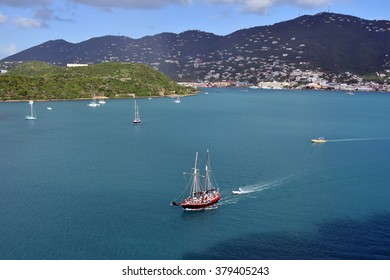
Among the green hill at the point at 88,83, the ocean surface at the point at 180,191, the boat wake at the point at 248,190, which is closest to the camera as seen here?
the ocean surface at the point at 180,191

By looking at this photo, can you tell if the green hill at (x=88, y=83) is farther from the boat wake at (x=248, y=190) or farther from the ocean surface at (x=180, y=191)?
the boat wake at (x=248, y=190)

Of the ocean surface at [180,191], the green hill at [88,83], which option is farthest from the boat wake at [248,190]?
the green hill at [88,83]

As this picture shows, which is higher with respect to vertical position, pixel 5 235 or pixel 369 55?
pixel 369 55

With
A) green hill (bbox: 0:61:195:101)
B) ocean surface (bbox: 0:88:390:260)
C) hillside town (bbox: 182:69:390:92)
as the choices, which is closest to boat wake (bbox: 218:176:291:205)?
ocean surface (bbox: 0:88:390:260)

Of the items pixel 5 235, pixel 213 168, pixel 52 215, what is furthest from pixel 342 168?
pixel 5 235

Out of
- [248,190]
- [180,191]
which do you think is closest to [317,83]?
[248,190]

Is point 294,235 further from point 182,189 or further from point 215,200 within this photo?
point 182,189

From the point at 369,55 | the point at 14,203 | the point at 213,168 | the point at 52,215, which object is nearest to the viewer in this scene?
the point at 52,215

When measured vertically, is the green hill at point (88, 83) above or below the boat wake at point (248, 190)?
above
